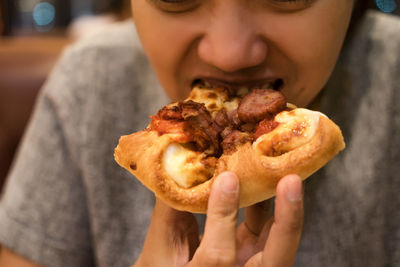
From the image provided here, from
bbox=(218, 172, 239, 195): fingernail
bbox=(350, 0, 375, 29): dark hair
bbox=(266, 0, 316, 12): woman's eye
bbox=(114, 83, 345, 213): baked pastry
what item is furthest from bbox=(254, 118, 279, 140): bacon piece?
bbox=(350, 0, 375, 29): dark hair

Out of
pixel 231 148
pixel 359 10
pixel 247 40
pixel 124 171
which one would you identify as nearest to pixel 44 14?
pixel 124 171

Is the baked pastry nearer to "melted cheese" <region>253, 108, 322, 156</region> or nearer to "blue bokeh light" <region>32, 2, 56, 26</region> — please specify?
"melted cheese" <region>253, 108, 322, 156</region>

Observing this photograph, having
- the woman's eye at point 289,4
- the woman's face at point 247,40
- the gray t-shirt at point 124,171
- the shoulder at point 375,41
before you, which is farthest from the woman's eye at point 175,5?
the shoulder at point 375,41

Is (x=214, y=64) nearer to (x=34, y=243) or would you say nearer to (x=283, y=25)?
(x=283, y=25)

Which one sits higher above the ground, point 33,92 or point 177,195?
point 177,195

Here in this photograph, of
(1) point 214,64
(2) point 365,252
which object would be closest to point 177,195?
(1) point 214,64
